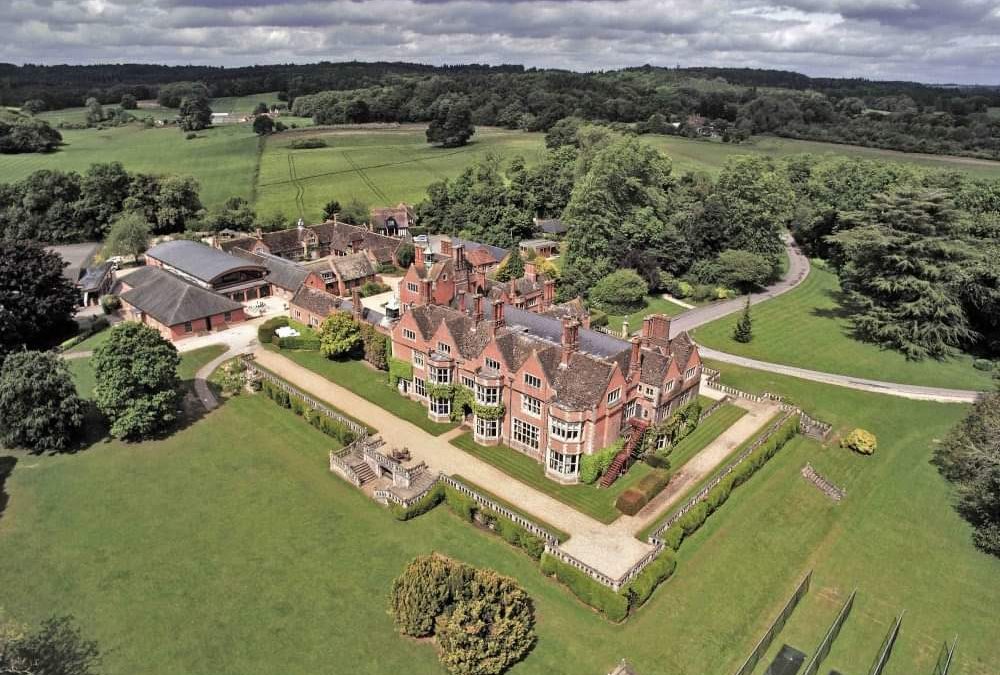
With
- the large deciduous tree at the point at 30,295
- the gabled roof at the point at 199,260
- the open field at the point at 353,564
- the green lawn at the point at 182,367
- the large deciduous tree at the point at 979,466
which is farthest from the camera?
the gabled roof at the point at 199,260

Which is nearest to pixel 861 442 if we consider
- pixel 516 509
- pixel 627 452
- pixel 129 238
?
pixel 627 452

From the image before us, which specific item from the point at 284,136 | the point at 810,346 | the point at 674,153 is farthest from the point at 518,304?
the point at 284,136

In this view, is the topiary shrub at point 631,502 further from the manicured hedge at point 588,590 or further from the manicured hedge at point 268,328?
the manicured hedge at point 268,328

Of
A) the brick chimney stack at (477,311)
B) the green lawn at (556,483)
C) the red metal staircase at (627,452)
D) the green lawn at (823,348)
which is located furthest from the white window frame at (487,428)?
the green lawn at (823,348)

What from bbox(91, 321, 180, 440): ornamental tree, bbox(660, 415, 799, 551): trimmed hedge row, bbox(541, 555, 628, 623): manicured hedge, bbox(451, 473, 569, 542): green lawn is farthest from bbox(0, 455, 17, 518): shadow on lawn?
bbox(660, 415, 799, 551): trimmed hedge row

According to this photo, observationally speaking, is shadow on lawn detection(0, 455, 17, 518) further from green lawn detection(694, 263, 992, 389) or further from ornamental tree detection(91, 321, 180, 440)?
green lawn detection(694, 263, 992, 389)

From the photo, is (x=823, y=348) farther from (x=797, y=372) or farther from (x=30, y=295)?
(x=30, y=295)
